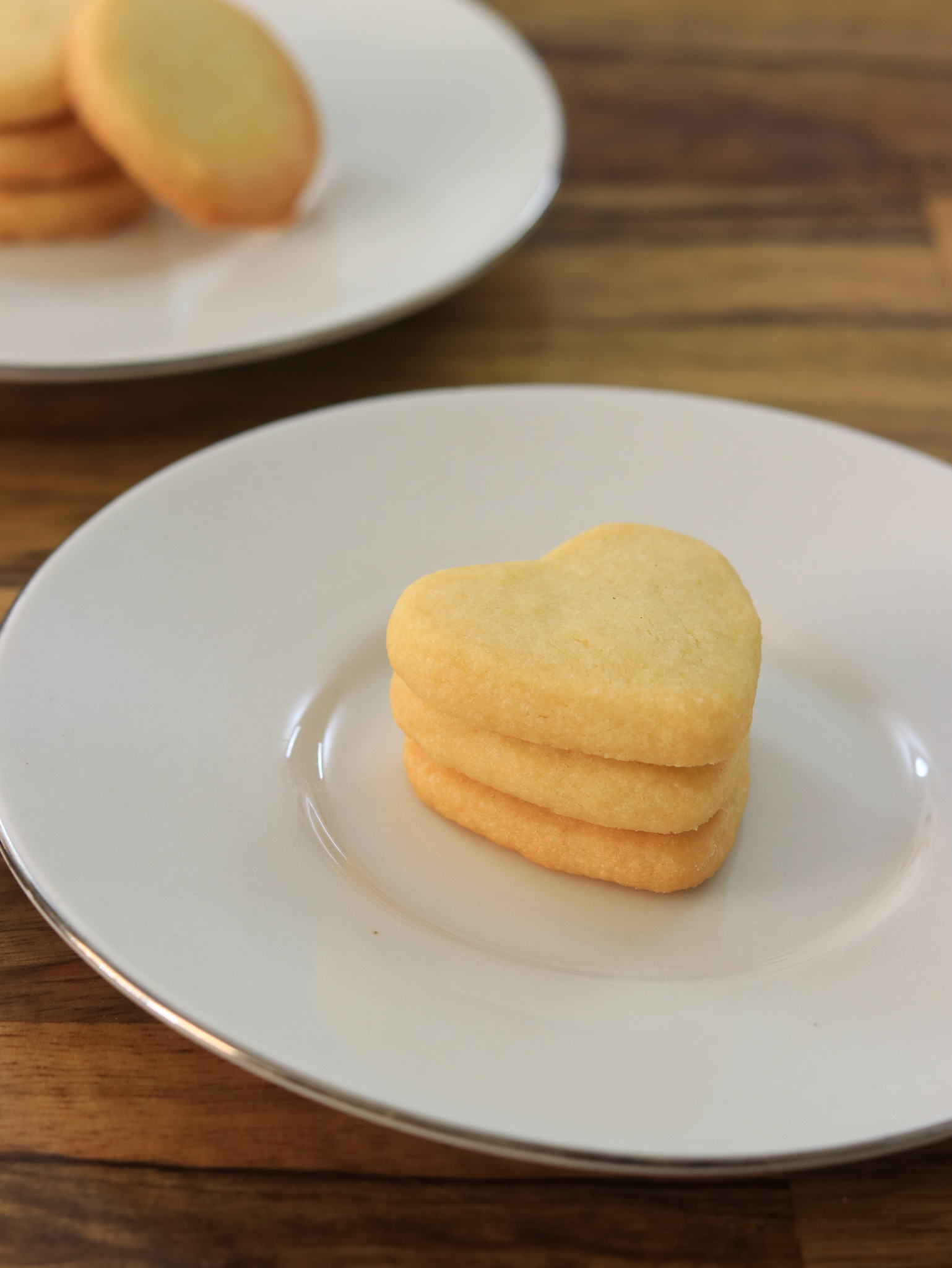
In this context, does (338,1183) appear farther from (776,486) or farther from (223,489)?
(776,486)

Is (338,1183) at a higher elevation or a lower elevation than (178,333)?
lower

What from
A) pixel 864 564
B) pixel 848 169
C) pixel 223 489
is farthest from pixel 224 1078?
pixel 848 169

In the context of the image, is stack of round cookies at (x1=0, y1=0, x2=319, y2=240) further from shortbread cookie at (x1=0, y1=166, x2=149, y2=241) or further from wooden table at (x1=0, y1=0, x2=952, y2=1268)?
wooden table at (x1=0, y1=0, x2=952, y2=1268)

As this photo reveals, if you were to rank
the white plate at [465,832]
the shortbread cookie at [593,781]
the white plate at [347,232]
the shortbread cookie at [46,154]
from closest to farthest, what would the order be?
the white plate at [465,832]
the shortbread cookie at [593,781]
the white plate at [347,232]
the shortbread cookie at [46,154]

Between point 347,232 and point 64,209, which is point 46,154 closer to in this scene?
point 64,209

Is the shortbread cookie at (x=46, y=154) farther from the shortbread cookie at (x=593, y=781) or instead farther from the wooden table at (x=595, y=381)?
the shortbread cookie at (x=593, y=781)

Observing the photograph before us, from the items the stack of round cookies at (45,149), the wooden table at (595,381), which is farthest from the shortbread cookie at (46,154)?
the wooden table at (595,381)
